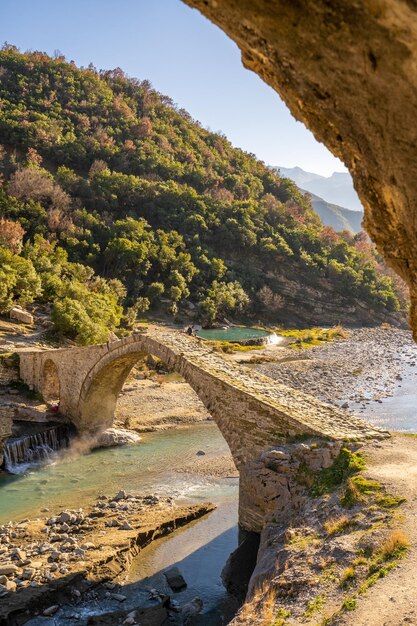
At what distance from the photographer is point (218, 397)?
11.6 metres

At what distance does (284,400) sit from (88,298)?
19.4 m

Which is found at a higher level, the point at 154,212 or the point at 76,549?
the point at 154,212

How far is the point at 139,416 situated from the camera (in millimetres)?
20469

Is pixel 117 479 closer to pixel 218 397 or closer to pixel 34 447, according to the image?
pixel 34 447

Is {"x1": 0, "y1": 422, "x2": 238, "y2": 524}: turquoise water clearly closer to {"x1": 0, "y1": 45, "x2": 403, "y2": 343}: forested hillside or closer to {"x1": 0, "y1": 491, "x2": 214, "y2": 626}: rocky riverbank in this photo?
{"x1": 0, "y1": 491, "x2": 214, "y2": 626}: rocky riverbank

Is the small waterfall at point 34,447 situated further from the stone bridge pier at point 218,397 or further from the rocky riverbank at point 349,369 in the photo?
the rocky riverbank at point 349,369

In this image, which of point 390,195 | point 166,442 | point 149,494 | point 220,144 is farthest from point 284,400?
point 220,144

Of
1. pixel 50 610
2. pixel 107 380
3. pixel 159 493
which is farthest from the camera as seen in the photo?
pixel 107 380

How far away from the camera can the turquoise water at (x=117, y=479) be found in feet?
44.0

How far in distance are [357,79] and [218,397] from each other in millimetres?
9539

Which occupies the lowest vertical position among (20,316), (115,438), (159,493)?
(115,438)

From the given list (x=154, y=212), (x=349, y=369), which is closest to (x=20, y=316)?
(x=349, y=369)

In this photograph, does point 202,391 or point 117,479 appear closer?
point 202,391

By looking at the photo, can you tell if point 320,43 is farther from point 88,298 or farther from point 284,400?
point 88,298
